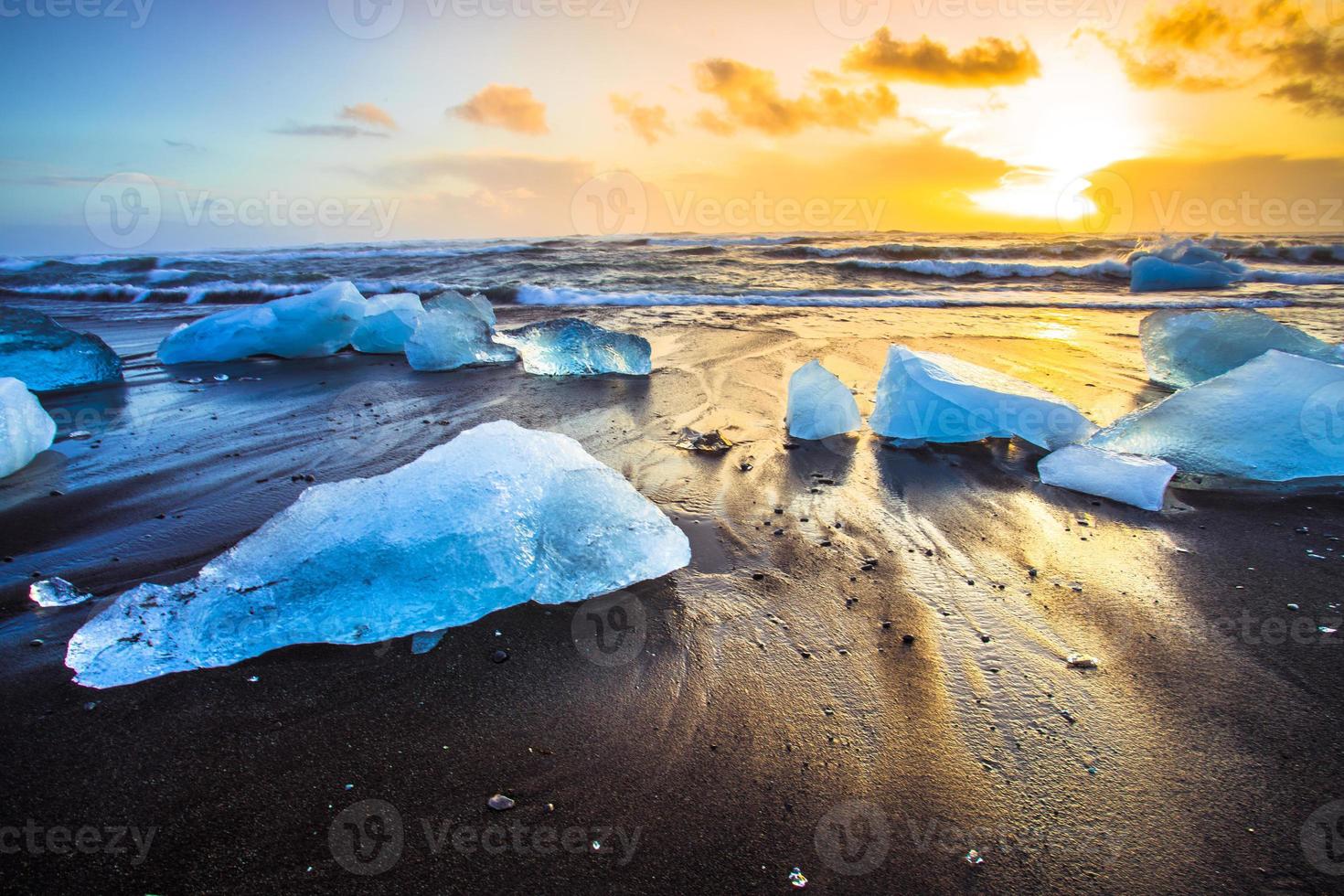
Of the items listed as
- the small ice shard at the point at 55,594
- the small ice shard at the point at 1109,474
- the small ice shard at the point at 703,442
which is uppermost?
the small ice shard at the point at 1109,474

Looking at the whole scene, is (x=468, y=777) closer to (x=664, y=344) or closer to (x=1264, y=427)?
(x=1264, y=427)

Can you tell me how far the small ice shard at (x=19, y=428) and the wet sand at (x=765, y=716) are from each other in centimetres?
27

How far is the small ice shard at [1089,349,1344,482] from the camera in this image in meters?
2.76

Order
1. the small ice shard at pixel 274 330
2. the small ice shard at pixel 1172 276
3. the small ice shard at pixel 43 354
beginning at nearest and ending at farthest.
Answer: the small ice shard at pixel 43 354, the small ice shard at pixel 274 330, the small ice shard at pixel 1172 276

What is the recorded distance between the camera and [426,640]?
170 cm

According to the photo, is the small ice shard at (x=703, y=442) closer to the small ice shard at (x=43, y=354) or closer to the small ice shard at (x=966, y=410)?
the small ice shard at (x=966, y=410)

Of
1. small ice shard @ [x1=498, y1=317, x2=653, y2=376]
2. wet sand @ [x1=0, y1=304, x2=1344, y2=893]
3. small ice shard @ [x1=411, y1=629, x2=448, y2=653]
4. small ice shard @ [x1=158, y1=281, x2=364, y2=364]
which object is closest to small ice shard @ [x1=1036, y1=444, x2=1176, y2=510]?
wet sand @ [x1=0, y1=304, x2=1344, y2=893]

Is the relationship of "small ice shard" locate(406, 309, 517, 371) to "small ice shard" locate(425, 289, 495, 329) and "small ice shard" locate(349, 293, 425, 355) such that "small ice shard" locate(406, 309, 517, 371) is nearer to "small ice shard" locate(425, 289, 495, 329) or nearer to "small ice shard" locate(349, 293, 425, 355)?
"small ice shard" locate(425, 289, 495, 329)

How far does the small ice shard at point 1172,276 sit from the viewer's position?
10.3 meters

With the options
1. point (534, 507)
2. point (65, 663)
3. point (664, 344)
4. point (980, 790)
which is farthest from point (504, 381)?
point (980, 790)

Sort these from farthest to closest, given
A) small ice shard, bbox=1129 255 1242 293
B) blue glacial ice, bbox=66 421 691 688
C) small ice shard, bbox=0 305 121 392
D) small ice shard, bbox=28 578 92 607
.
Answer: small ice shard, bbox=1129 255 1242 293 < small ice shard, bbox=0 305 121 392 < small ice shard, bbox=28 578 92 607 < blue glacial ice, bbox=66 421 691 688

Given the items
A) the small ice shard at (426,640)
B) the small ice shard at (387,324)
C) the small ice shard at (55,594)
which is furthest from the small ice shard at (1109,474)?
the small ice shard at (387,324)

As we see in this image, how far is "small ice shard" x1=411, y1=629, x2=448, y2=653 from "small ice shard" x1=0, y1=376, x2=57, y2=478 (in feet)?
9.03

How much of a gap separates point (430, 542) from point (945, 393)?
102 inches
